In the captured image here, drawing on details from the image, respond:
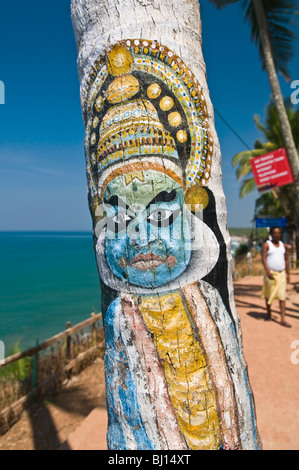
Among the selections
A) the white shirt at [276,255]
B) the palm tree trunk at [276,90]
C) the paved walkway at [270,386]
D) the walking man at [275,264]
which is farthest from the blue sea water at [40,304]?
the palm tree trunk at [276,90]

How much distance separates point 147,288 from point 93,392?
479 cm

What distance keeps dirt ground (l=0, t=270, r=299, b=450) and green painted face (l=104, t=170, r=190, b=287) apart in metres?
A: 2.63

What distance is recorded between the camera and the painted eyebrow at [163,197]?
1079mm

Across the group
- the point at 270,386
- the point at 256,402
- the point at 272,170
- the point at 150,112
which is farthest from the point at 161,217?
the point at 272,170

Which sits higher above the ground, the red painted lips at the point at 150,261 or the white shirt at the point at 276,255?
the red painted lips at the point at 150,261

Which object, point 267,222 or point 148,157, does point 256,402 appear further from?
point 267,222

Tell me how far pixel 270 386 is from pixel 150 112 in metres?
3.78

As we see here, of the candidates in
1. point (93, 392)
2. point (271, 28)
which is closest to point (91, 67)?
point (93, 392)

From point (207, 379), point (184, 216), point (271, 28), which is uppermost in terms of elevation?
point (271, 28)

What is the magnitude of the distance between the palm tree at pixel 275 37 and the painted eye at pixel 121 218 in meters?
5.35

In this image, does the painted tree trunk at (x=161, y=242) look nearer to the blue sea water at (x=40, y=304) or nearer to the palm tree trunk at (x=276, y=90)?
the palm tree trunk at (x=276, y=90)

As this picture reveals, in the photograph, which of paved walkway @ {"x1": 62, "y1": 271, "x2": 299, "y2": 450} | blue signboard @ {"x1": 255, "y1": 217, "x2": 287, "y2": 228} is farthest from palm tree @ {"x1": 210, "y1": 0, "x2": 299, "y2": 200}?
blue signboard @ {"x1": 255, "y1": 217, "x2": 287, "y2": 228}

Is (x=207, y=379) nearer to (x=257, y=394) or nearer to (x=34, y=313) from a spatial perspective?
(x=257, y=394)

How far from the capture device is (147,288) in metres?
1.10
